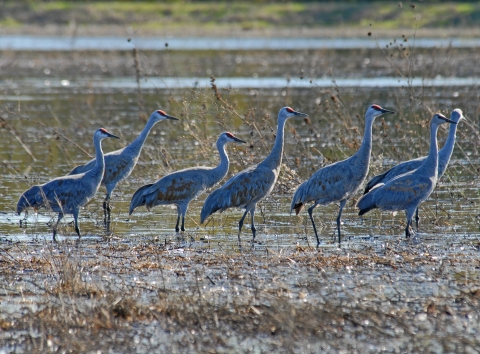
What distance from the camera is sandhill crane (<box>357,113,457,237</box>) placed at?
9.15 m

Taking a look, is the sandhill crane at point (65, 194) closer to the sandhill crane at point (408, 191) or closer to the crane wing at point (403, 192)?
the sandhill crane at point (408, 191)

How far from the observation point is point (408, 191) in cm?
914

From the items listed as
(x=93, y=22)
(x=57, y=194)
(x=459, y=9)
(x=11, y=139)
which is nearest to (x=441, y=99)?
(x=11, y=139)

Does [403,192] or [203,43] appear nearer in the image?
[403,192]

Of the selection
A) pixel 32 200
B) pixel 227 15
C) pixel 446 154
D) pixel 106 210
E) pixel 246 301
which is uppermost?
pixel 227 15

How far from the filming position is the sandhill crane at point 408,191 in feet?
30.0

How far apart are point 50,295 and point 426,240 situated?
405 cm

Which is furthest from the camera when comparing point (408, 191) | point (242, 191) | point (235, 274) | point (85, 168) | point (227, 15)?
point (227, 15)

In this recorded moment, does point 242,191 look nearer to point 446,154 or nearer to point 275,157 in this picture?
point 275,157

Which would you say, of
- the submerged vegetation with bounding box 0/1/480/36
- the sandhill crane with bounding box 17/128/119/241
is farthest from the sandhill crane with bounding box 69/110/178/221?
the submerged vegetation with bounding box 0/1/480/36

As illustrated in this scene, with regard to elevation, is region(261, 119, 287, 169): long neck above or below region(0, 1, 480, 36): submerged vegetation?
below

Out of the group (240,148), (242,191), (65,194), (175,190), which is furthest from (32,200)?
(240,148)

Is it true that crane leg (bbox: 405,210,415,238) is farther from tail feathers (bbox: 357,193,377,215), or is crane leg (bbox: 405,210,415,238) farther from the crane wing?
tail feathers (bbox: 357,193,377,215)

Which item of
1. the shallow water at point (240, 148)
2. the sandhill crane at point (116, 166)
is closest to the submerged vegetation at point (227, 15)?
the shallow water at point (240, 148)
